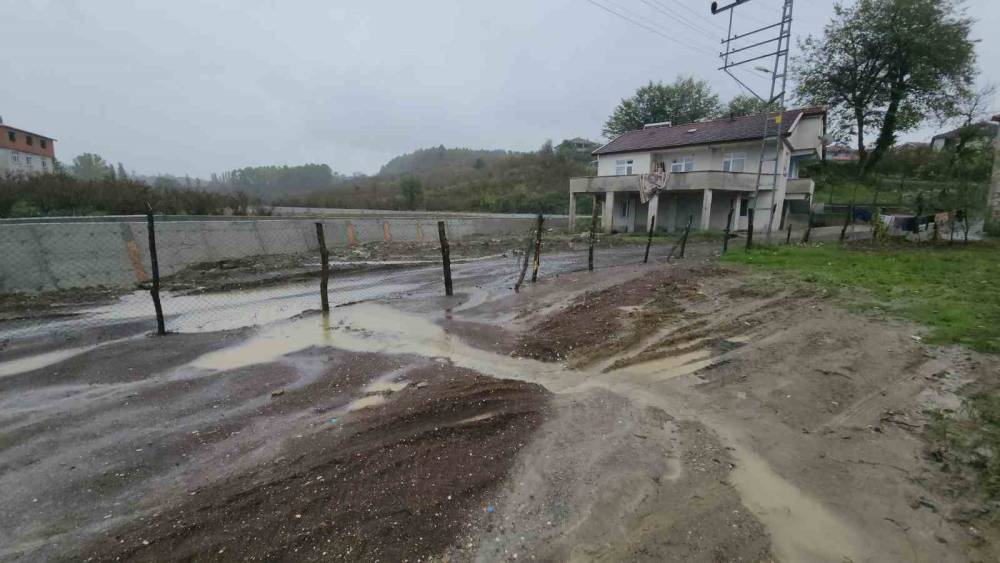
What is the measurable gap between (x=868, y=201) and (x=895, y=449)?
39.7m

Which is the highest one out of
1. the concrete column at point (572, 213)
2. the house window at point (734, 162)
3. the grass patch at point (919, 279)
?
the house window at point (734, 162)

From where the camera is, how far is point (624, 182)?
31.8 metres

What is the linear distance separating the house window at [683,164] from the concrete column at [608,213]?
5263 millimetres

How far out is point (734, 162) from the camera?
3131cm

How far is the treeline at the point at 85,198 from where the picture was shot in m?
19.3

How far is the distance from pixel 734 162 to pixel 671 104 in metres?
23.4

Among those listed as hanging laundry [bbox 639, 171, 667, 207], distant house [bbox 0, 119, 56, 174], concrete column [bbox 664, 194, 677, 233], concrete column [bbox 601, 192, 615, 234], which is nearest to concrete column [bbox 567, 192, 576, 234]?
concrete column [bbox 601, 192, 615, 234]

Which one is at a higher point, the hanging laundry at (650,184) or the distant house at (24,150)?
the distant house at (24,150)

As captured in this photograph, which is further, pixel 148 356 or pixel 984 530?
pixel 148 356

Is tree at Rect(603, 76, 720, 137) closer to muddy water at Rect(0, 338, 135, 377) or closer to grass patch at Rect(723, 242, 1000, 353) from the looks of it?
grass patch at Rect(723, 242, 1000, 353)

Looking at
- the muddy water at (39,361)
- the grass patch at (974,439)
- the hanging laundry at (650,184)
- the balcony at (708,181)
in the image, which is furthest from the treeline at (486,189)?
the grass patch at (974,439)

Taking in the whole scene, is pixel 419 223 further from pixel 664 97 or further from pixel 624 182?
pixel 664 97

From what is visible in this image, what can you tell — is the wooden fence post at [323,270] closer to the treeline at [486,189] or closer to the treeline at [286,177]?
the treeline at [486,189]

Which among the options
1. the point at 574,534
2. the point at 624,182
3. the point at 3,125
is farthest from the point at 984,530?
the point at 3,125
